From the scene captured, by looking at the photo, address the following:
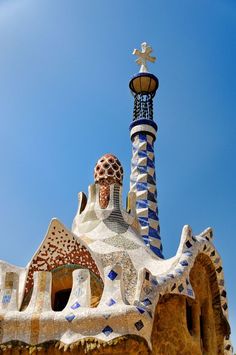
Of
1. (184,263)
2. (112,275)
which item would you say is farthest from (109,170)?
(112,275)

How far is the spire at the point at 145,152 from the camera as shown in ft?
46.6

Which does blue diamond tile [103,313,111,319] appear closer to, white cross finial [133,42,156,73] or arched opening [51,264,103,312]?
arched opening [51,264,103,312]

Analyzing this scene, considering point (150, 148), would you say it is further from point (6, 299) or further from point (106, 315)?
point (106, 315)

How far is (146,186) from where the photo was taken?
589 inches

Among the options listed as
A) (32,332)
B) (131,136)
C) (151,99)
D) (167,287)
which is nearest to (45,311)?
(32,332)

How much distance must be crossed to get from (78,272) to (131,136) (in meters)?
8.36

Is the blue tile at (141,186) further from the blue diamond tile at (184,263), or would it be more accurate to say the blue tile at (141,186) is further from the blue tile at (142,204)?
the blue diamond tile at (184,263)

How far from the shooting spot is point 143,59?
56.2 feet

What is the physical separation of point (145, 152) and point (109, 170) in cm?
508

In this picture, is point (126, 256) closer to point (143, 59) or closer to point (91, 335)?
point (91, 335)

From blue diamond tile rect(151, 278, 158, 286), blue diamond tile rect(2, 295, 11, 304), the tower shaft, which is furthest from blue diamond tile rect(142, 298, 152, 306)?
the tower shaft

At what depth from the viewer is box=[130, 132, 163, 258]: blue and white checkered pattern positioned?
45.9 ft

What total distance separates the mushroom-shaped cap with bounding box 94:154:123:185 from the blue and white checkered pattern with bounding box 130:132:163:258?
3314 millimetres

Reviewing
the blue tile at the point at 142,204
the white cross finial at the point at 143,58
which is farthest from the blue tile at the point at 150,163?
the white cross finial at the point at 143,58
